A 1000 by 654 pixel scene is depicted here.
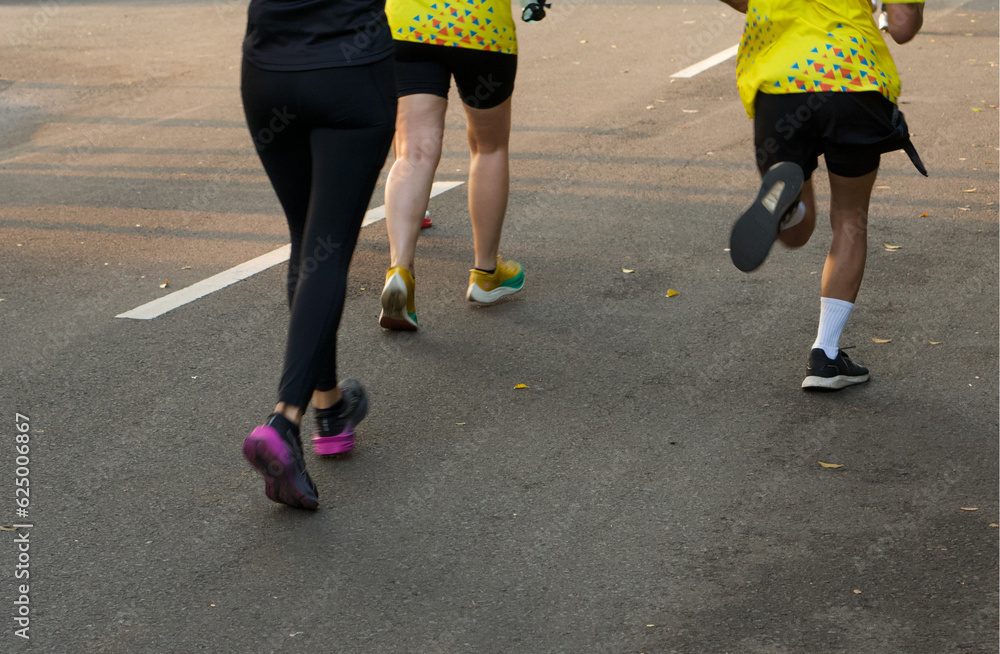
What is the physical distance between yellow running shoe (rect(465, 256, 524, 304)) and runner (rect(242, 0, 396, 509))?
1.76 metres

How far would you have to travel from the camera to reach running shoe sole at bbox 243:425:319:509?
312 centimetres

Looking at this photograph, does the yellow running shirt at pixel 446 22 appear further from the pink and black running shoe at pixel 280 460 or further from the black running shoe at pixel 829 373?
the pink and black running shoe at pixel 280 460

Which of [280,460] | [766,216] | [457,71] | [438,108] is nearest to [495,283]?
[438,108]

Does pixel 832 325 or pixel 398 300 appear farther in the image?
pixel 398 300

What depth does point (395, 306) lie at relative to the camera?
4.58 meters

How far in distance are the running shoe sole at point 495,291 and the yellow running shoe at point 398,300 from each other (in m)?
0.43

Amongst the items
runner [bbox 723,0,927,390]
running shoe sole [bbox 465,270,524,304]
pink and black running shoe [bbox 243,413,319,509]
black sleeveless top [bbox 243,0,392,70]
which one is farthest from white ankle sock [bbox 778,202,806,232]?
pink and black running shoe [bbox 243,413,319,509]

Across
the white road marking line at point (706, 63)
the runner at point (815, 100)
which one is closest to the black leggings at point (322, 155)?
the runner at point (815, 100)

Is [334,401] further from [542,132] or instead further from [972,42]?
[972,42]

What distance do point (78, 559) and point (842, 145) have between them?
9.03 feet

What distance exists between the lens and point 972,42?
11320 mm

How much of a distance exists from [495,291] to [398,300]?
2.09 feet

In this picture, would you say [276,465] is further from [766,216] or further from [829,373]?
[829,373]

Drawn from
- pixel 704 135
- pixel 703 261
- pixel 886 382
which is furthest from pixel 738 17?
pixel 886 382
